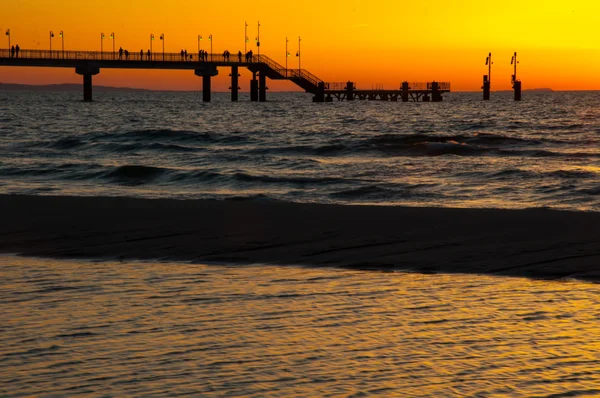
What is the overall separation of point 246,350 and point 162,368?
71 centimetres

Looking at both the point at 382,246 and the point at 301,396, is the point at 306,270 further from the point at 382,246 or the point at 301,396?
the point at 301,396

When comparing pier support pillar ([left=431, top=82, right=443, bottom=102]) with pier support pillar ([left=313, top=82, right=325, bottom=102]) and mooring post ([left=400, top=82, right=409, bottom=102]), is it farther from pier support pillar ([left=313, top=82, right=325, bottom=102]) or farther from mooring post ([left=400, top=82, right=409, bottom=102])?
pier support pillar ([left=313, top=82, right=325, bottom=102])

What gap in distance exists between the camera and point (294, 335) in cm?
715

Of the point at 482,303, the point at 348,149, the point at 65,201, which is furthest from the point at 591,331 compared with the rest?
the point at 348,149

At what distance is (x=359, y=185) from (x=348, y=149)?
48.2 ft

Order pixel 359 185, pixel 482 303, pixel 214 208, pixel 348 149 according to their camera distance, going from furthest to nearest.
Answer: pixel 348 149 → pixel 359 185 → pixel 214 208 → pixel 482 303

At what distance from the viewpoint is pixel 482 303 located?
8.41 metres

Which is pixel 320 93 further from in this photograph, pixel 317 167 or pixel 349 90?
pixel 317 167

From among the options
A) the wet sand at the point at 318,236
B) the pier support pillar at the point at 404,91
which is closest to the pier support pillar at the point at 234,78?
the pier support pillar at the point at 404,91

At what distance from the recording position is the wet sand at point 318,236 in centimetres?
1104

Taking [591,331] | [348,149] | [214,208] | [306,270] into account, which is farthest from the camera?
[348,149]

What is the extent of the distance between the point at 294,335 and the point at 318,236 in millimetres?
6005

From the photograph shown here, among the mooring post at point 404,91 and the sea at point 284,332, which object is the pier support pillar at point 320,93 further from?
the sea at point 284,332

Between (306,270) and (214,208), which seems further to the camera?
(214,208)
